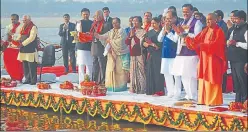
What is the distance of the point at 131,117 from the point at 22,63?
381cm

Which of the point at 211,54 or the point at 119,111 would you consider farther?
the point at 119,111

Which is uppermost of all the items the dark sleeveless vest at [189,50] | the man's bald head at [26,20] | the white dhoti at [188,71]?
the man's bald head at [26,20]

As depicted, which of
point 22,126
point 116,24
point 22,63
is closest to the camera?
point 22,126

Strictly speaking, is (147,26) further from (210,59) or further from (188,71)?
(210,59)

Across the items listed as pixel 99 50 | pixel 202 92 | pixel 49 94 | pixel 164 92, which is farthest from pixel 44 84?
pixel 202 92

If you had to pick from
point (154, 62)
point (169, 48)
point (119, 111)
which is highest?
point (169, 48)

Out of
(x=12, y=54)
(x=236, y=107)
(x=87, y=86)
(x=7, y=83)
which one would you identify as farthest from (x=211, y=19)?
(x=12, y=54)

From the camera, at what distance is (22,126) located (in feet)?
37.6

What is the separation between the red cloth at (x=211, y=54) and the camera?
10375 millimetres

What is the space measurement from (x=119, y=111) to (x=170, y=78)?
103cm

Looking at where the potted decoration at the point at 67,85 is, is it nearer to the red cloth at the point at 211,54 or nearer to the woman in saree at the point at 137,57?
the woman in saree at the point at 137,57

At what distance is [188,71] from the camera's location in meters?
11.0

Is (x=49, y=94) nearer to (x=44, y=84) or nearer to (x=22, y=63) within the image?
(x=44, y=84)

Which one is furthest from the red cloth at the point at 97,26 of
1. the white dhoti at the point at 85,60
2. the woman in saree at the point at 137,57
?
the woman in saree at the point at 137,57
